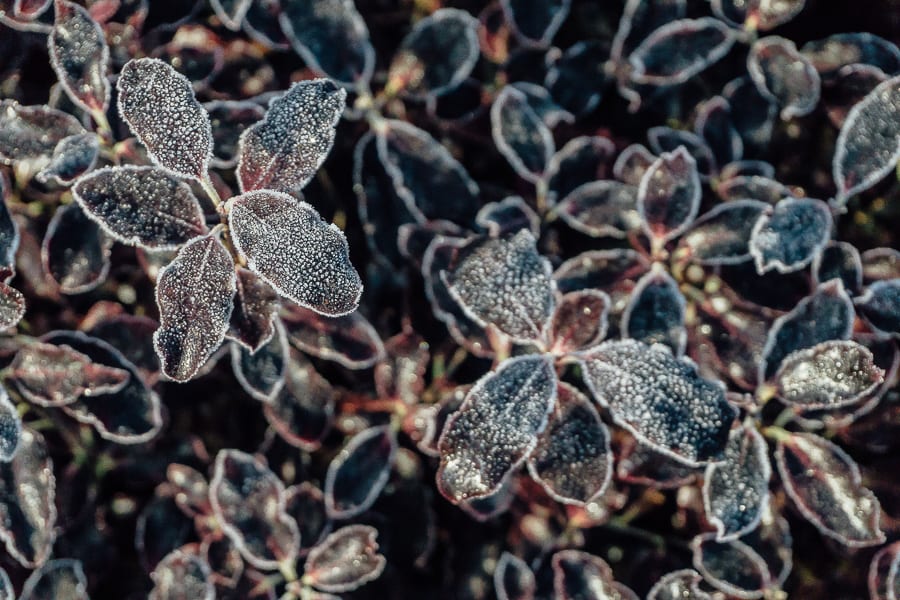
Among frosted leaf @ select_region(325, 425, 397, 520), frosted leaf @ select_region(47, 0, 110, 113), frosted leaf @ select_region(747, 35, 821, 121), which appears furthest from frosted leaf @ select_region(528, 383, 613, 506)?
frosted leaf @ select_region(47, 0, 110, 113)

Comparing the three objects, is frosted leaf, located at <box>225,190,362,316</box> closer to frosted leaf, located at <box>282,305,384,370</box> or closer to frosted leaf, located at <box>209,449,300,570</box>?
frosted leaf, located at <box>282,305,384,370</box>

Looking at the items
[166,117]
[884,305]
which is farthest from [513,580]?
[166,117]

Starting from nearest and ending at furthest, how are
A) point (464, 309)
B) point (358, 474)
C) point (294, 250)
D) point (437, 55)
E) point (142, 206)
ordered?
1. point (294, 250)
2. point (142, 206)
3. point (464, 309)
4. point (358, 474)
5. point (437, 55)

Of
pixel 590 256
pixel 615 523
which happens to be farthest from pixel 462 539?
pixel 590 256

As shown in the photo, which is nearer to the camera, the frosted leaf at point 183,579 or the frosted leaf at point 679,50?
the frosted leaf at point 183,579

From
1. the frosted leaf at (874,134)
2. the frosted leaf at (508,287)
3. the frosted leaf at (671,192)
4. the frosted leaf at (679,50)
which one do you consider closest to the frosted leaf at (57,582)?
the frosted leaf at (508,287)

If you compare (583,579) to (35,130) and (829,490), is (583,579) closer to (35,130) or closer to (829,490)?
(829,490)

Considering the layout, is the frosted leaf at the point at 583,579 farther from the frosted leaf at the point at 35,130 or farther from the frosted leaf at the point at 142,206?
the frosted leaf at the point at 35,130
